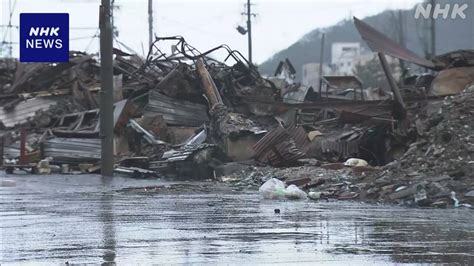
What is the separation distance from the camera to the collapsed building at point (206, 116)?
63.6 ft

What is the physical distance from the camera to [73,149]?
Result: 2356 centimetres

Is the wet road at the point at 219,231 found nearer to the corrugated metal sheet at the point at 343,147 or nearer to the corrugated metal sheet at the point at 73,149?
the corrugated metal sheet at the point at 343,147

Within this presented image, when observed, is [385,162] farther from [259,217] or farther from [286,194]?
[259,217]

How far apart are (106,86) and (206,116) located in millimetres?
7050

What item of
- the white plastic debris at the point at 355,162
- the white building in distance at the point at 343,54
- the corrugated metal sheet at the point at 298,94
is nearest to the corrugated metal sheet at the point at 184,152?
the white plastic debris at the point at 355,162

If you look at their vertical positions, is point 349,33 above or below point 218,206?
above

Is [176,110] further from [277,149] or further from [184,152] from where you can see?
[277,149]

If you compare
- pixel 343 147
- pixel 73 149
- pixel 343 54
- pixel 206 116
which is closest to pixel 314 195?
pixel 343 147

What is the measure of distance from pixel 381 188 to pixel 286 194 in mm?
1959

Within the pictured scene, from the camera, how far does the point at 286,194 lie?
13.6 m

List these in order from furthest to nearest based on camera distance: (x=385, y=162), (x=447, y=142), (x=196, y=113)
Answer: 1. (x=196, y=113)
2. (x=385, y=162)
3. (x=447, y=142)

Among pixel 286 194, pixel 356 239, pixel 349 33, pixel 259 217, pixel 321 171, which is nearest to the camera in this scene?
pixel 356 239

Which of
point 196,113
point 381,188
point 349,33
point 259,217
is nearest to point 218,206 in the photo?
point 259,217

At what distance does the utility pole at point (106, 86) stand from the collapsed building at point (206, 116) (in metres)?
1.01
